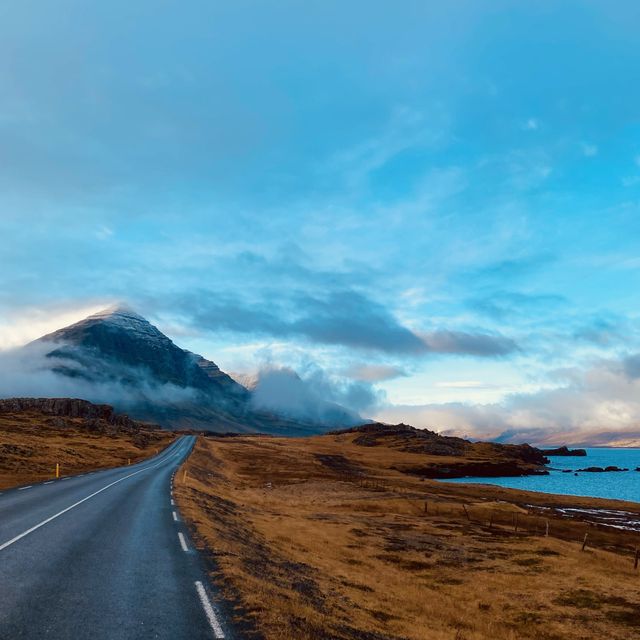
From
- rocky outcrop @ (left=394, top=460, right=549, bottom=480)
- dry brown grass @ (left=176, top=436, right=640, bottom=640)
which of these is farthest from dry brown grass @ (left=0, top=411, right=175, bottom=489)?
rocky outcrop @ (left=394, top=460, right=549, bottom=480)

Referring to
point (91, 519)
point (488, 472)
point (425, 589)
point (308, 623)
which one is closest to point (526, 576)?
point (425, 589)

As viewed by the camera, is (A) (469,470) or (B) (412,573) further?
(A) (469,470)

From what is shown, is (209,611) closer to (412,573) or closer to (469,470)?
(412,573)

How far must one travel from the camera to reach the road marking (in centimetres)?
1110

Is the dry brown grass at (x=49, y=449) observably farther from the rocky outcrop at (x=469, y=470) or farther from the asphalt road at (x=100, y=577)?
the rocky outcrop at (x=469, y=470)

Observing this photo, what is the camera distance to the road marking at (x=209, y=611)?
437 inches

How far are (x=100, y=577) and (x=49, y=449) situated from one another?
69848mm

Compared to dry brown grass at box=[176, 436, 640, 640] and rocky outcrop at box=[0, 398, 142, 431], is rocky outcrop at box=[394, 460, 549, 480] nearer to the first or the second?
dry brown grass at box=[176, 436, 640, 640]

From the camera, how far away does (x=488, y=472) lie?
162 meters

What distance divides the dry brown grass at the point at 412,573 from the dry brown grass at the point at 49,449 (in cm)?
2318

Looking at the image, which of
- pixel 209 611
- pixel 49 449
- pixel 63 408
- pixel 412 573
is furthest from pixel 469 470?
pixel 209 611

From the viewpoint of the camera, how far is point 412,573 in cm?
2938

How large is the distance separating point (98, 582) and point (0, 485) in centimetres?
3244

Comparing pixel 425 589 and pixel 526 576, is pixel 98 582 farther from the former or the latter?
pixel 526 576
